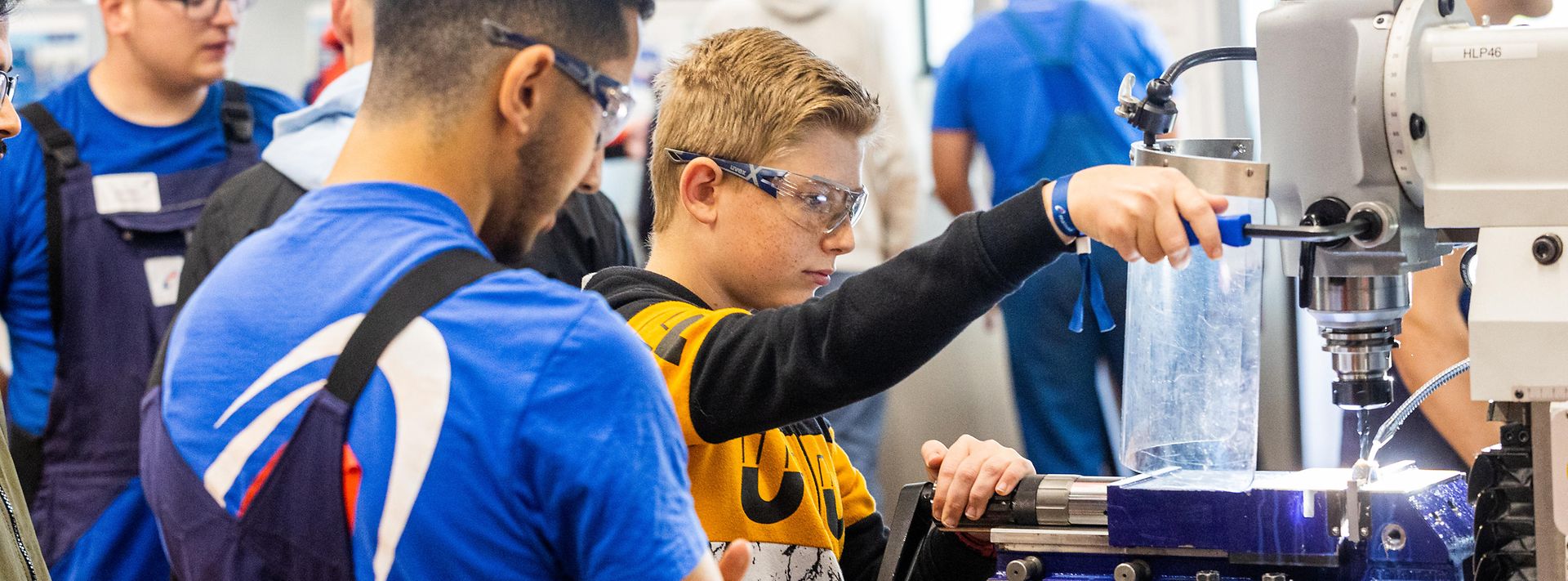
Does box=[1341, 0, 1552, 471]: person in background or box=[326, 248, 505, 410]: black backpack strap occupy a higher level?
box=[326, 248, 505, 410]: black backpack strap

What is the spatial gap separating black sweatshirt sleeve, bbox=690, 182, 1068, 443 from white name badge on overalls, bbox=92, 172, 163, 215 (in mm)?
1763

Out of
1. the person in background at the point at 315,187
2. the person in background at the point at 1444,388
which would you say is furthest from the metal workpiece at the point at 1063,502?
the person in background at the point at 1444,388

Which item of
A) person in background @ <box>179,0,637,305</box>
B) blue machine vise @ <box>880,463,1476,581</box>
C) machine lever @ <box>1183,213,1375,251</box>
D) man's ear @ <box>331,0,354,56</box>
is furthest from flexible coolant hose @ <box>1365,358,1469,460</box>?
man's ear @ <box>331,0,354,56</box>

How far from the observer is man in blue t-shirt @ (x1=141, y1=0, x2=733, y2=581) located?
1.09 metres

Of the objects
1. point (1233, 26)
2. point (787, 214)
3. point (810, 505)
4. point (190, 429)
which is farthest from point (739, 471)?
point (1233, 26)

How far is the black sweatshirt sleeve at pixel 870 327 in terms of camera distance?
4.66ft

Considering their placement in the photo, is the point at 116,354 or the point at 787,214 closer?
the point at 787,214

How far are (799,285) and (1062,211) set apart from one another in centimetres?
58

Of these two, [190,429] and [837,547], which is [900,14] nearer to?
[837,547]

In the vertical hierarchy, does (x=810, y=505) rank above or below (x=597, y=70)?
below

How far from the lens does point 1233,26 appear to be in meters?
4.42

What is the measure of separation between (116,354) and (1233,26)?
10.1 feet

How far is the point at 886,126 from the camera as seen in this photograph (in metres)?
4.00

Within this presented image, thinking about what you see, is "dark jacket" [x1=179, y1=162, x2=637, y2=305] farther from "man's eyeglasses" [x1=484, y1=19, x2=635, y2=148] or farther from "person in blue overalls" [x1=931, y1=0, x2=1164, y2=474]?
"person in blue overalls" [x1=931, y1=0, x2=1164, y2=474]
